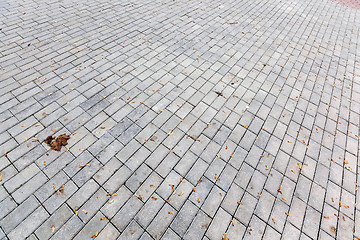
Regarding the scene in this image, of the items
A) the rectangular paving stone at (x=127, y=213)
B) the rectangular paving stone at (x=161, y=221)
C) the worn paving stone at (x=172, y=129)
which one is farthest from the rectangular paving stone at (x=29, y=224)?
the rectangular paving stone at (x=161, y=221)

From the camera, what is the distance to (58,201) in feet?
9.50

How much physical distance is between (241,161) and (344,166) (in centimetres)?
194

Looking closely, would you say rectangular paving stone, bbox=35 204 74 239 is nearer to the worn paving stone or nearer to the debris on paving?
the worn paving stone

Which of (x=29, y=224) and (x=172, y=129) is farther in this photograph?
(x=172, y=129)

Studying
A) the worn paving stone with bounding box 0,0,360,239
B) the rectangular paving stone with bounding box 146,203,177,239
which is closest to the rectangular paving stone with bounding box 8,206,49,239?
the worn paving stone with bounding box 0,0,360,239

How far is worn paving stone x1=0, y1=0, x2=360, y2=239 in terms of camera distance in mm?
2902

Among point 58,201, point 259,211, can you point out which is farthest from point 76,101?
point 259,211

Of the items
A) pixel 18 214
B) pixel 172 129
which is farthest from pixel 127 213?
pixel 172 129

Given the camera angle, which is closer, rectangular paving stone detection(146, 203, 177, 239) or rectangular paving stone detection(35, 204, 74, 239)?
rectangular paving stone detection(35, 204, 74, 239)

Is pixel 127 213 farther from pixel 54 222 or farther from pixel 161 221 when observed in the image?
pixel 54 222

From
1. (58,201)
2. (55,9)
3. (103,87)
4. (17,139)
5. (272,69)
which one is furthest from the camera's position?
(55,9)

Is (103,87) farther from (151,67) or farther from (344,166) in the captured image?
(344,166)

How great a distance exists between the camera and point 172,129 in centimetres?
392

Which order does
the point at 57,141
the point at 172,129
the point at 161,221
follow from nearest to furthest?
the point at 161,221 < the point at 57,141 < the point at 172,129
